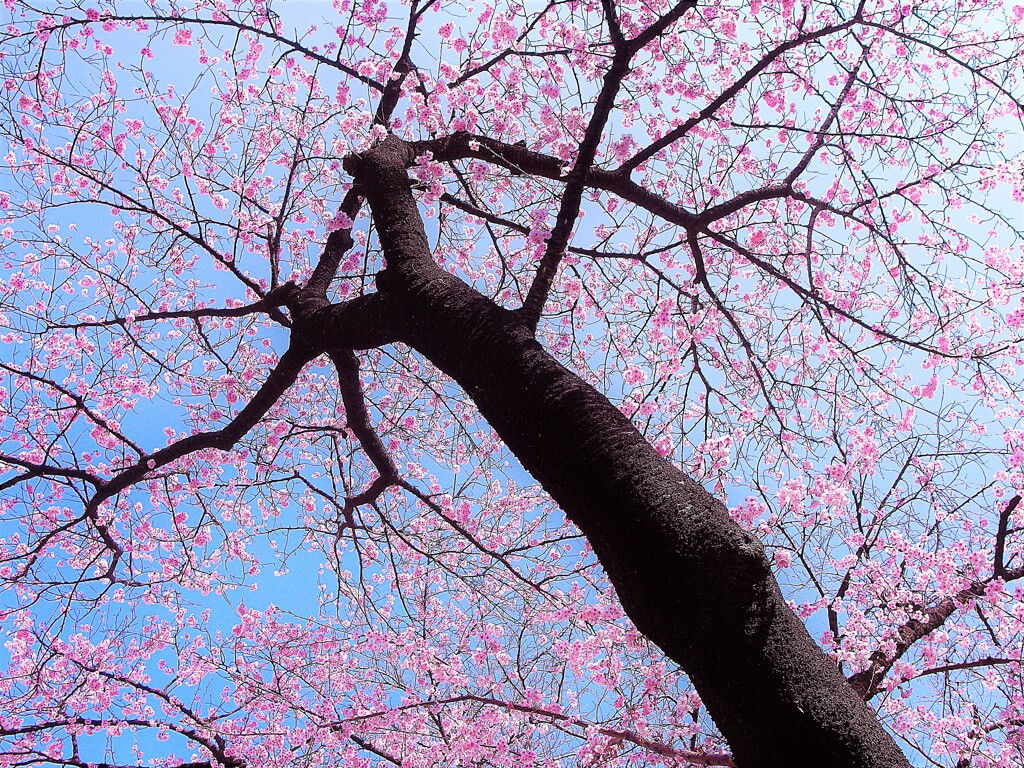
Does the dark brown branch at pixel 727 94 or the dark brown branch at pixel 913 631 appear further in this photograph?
the dark brown branch at pixel 913 631

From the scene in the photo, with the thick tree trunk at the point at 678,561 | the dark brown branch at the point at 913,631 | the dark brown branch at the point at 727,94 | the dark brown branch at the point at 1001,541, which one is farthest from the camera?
the dark brown branch at the point at 1001,541

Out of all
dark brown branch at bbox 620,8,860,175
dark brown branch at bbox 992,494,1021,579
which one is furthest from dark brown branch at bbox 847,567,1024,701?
dark brown branch at bbox 620,8,860,175

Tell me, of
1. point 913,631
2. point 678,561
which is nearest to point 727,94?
point 678,561

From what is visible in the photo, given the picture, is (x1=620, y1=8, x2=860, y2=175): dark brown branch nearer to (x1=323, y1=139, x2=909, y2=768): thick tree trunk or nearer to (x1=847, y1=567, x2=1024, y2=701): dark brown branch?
(x1=323, y1=139, x2=909, y2=768): thick tree trunk

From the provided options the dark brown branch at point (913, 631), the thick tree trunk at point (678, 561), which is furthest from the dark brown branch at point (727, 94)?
the dark brown branch at point (913, 631)

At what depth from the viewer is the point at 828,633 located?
385 centimetres

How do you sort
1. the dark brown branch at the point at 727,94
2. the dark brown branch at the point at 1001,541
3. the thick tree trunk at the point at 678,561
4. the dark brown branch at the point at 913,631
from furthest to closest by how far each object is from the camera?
the dark brown branch at the point at 1001,541 < the dark brown branch at the point at 913,631 < the dark brown branch at the point at 727,94 < the thick tree trunk at the point at 678,561

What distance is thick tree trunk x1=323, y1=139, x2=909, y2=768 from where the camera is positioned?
1196 millimetres

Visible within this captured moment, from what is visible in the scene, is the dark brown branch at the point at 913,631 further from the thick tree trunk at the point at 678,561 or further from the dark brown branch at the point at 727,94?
the dark brown branch at the point at 727,94

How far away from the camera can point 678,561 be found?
142 cm

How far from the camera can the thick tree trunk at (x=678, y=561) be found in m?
1.20

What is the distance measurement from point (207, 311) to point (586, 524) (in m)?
3.76

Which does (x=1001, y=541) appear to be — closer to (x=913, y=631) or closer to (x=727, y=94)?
(x=913, y=631)

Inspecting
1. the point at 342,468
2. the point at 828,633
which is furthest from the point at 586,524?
the point at 342,468
